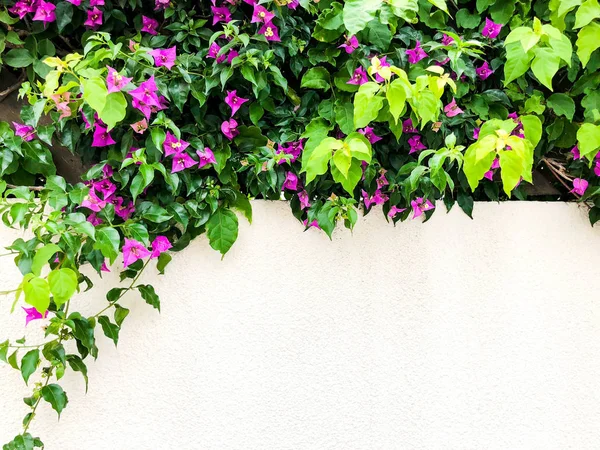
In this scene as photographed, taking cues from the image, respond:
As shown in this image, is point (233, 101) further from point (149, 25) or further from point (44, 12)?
point (44, 12)

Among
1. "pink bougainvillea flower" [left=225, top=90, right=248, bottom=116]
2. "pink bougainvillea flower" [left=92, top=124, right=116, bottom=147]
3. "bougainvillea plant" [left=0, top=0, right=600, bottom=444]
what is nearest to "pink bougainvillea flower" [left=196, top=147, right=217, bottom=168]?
"bougainvillea plant" [left=0, top=0, right=600, bottom=444]

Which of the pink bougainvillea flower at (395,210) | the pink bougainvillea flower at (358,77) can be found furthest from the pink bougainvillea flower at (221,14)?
the pink bougainvillea flower at (395,210)

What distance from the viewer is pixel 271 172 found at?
1538mm

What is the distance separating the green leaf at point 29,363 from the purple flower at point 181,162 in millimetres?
555

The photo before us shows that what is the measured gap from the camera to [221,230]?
154 centimetres

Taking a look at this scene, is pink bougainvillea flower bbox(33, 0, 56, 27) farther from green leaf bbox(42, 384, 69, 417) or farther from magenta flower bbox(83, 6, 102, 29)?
green leaf bbox(42, 384, 69, 417)

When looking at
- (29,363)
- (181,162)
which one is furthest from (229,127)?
(29,363)

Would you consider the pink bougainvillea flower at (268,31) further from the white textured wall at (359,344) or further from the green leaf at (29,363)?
the green leaf at (29,363)

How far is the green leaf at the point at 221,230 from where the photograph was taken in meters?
1.54

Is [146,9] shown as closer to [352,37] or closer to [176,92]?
[176,92]

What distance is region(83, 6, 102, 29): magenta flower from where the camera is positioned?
1.48m

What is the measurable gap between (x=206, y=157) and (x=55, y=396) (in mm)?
703

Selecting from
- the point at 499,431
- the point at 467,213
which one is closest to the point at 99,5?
the point at 467,213

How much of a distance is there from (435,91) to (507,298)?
75 centimetres
